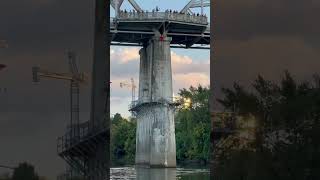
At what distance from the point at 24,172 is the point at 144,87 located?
115 cm

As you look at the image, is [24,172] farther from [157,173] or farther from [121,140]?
[157,173]

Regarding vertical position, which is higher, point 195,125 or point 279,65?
point 279,65

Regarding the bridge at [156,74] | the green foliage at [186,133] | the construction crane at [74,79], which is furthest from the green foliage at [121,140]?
the construction crane at [74,79]

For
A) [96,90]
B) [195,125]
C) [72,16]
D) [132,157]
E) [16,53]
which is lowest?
[132,157]

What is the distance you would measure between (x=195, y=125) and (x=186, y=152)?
0.85ft

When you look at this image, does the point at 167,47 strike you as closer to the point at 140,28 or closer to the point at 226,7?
the point at 140,28

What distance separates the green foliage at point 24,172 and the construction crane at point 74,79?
16.0 inches

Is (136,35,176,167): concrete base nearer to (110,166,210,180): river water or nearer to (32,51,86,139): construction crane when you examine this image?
(110,166,210,180): river water

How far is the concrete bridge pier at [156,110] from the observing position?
12.5 ft

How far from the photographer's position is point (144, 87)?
396 centimetres

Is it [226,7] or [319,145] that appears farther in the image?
[226,7]

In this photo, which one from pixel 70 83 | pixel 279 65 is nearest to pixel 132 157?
pixel 70 83

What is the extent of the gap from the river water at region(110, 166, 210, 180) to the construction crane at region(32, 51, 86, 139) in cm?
46

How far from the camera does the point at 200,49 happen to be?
13.6 feet
